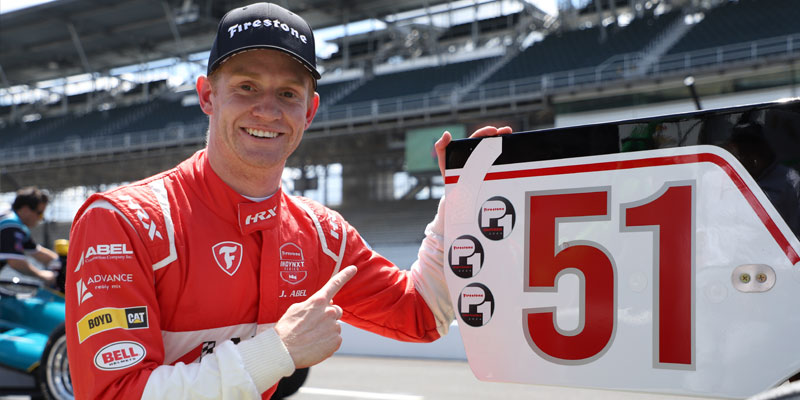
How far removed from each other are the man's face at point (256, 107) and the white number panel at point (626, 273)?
0.56 metres

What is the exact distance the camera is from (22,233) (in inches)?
231

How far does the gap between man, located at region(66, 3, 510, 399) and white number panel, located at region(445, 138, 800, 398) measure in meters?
0.35

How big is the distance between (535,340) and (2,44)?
40185 mm

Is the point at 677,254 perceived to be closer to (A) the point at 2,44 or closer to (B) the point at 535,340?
(B) the point at 535,340

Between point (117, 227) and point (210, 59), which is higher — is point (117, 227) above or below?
below

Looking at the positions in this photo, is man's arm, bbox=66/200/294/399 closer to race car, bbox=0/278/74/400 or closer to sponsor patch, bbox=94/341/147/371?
sponsor patch, bbox=94/341/147/371

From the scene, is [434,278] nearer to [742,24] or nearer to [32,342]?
[32,342]

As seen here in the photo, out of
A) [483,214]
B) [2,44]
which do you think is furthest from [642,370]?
[2,44]

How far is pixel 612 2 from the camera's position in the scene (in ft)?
80.1

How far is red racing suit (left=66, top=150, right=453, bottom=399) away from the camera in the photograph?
1689mm

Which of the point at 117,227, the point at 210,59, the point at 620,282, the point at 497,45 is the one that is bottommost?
the point at 620,282

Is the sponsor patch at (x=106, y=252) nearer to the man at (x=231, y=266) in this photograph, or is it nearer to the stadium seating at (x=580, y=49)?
the man at (x=231, y=266)

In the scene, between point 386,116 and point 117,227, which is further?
point 386,116

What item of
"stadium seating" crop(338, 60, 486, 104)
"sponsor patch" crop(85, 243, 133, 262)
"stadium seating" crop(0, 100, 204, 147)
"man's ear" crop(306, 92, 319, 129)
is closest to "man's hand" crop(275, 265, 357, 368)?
"sponsor patch" crop(85, 243, 133, 262)
